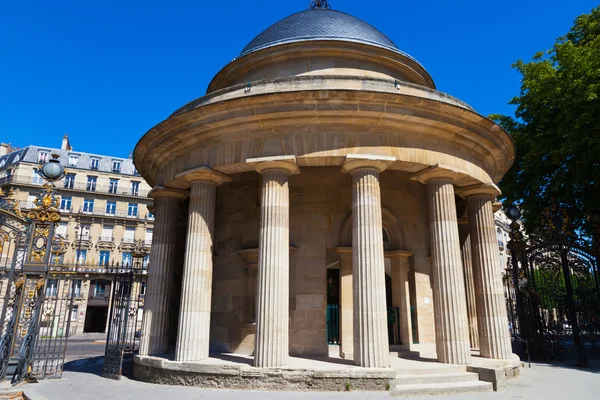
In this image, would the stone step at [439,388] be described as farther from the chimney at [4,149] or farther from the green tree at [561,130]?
the chimney at [4,149]

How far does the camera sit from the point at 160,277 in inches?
498

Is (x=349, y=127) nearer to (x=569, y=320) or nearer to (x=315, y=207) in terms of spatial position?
(x=315, y=207)

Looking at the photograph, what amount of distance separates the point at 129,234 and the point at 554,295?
40849 mm

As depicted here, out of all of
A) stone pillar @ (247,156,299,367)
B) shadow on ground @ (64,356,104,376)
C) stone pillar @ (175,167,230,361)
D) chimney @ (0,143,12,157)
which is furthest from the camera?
chimney @ (0,143,12,157)

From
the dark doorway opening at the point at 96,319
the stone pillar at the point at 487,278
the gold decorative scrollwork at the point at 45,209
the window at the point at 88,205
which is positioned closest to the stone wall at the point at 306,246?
the stone pillar at the point at 487,278

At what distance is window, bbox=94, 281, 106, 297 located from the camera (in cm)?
4306

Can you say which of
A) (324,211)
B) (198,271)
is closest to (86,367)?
(198,271)

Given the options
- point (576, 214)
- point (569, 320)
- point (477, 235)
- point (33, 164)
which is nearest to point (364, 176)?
point (477, 235)

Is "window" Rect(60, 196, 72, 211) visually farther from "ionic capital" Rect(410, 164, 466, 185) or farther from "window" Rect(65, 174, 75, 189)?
"ionic capital" Rect(410, 164, 466, 185)

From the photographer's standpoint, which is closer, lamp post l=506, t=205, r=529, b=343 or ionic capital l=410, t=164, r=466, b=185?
ionic capital l=410, t=164, r=466, b=185

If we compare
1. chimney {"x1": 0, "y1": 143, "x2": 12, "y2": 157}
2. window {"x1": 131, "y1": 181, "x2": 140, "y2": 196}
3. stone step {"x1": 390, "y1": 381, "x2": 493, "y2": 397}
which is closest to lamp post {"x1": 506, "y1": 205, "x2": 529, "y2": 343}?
stone step {"x1": 390, "y1": 381, "x2": 493, "y2": 397}

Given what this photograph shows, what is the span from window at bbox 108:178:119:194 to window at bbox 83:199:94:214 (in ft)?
7.41

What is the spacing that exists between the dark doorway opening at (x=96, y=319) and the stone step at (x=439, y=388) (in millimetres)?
41114

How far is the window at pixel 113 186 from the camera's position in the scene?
154ft
